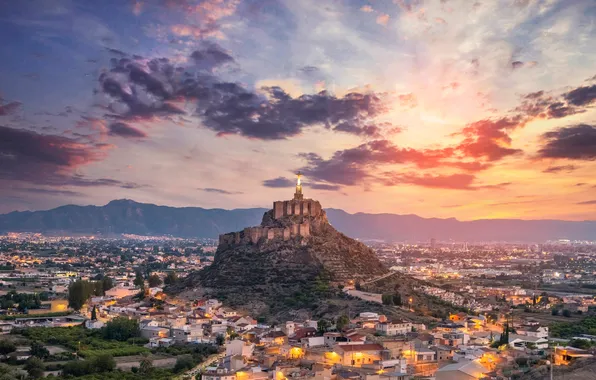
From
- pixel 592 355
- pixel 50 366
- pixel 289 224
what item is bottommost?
pixel 50 366

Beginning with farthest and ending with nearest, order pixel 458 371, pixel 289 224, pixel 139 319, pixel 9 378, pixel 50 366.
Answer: pixel 289 224 → pixel 139 319 → pixel 50 366 → pixel 9 378 → pixel 458 371

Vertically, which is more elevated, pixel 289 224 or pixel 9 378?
pixel 289 224

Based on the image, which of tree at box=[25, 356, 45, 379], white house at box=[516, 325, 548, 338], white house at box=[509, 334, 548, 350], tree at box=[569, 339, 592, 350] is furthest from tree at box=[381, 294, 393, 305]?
tree at box=[25, 356, 45, 379]

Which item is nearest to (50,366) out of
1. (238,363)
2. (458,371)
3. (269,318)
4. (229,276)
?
(238,363)

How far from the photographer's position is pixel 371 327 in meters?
42.7

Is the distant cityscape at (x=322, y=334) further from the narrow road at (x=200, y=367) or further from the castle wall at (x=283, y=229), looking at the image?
the castle wall at (x=283, y=229)

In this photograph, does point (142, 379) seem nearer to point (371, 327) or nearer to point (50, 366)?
point (50, 366)

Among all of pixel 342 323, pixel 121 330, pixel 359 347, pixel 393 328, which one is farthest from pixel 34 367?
pixel 393 328

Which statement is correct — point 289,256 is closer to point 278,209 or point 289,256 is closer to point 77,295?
point 278,209

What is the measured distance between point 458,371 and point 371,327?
14.4 meters

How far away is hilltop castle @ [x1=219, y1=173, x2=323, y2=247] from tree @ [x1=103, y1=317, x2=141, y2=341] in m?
21.9

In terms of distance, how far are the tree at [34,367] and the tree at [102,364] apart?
267 cm

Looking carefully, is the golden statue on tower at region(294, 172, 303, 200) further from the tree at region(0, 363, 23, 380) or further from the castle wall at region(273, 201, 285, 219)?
the tree at region(0, 363, 23, 380)

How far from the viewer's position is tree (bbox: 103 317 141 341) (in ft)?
148
